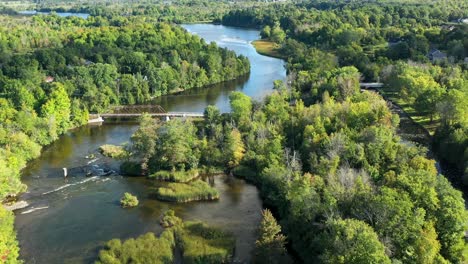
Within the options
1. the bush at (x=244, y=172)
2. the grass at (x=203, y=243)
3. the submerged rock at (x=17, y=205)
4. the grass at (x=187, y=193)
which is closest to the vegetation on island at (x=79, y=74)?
the submerged rock at (x=17, y=205)

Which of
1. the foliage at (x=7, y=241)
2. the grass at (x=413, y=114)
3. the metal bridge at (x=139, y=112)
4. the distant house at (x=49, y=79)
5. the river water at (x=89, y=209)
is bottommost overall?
the river water at (x=89, y=209)

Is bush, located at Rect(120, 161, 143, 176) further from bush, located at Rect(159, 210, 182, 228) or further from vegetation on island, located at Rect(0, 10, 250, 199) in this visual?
bush, located at Rect(159, 210, 182, 228)

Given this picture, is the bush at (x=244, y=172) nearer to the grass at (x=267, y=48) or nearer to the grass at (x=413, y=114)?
the grass at (x=413, y=114)

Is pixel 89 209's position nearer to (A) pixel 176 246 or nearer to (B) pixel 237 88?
(A) pixel 176 246

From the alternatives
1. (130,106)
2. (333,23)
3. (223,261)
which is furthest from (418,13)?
(223,261)

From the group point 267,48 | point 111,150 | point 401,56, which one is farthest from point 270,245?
point 267,48

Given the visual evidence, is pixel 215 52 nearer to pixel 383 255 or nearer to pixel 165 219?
pixel 165 219
